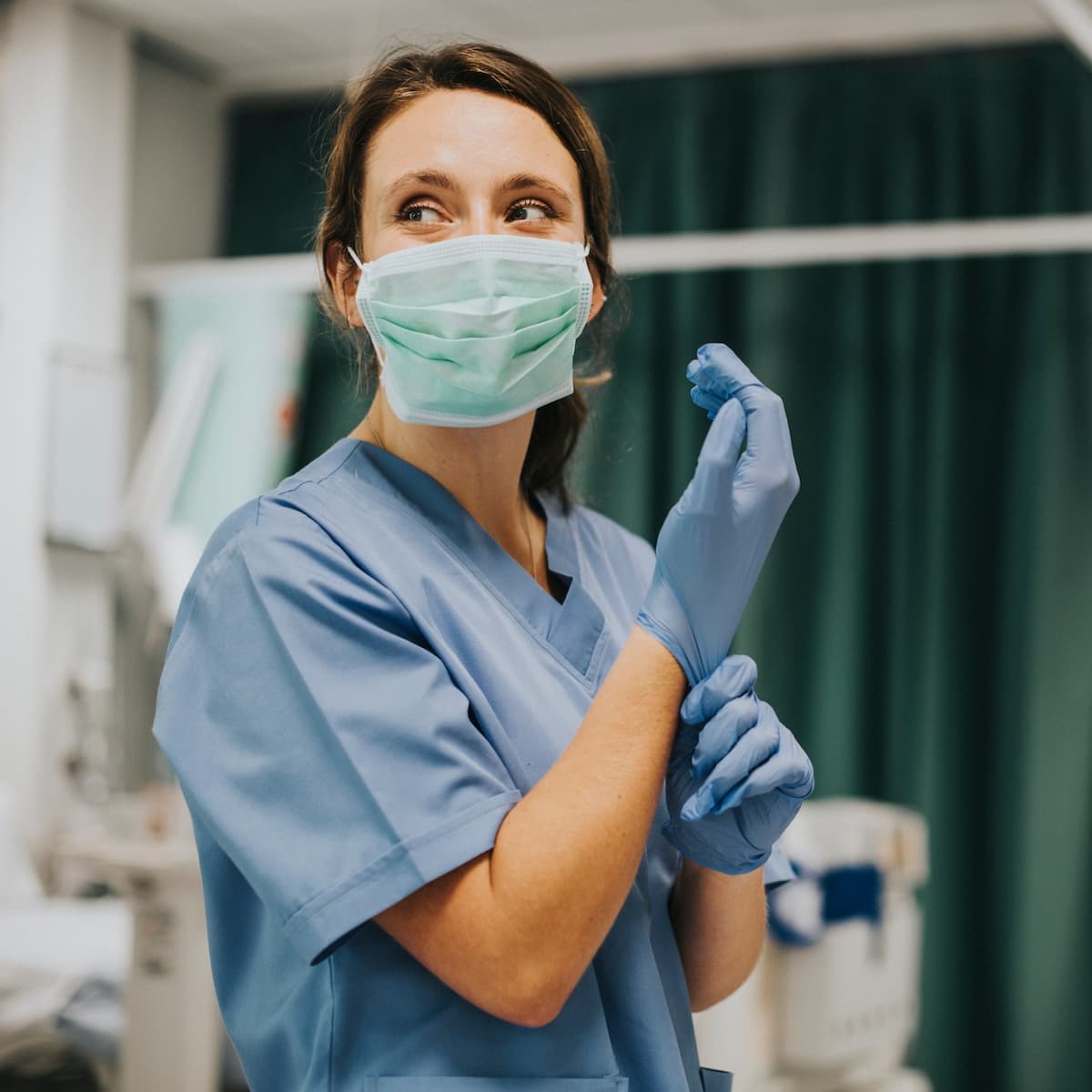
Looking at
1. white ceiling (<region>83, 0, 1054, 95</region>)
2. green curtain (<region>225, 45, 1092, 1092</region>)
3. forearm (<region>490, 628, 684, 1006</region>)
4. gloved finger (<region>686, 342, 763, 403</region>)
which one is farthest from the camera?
white ceiling (<region>83, 0, 1054, 95</region>)

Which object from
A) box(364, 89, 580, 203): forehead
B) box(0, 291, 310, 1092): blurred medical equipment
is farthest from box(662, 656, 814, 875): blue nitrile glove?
box(0, 291, 310, 1092): blurred medical equipment

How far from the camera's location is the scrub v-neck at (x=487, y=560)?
2.93 feet

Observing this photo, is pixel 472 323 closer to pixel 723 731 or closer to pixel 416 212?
pixel 416 212

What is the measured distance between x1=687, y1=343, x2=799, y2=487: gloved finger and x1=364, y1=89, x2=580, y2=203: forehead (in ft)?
0.60

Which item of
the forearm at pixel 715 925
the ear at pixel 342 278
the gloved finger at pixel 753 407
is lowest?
the forearm at pixel 715 925

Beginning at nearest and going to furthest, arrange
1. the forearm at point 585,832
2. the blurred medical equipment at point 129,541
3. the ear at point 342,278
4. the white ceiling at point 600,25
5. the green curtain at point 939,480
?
the forearm at point 585,832
the ear at point 342,278
the blurred medical equipment at point 129,541
the green curtain at point 939,480
the white ceiling at point 600,25

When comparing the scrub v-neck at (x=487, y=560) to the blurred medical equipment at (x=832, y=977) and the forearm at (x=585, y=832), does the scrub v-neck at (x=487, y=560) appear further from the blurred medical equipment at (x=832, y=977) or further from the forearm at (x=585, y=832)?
the blurred medical equipment at (x=832, y=977)

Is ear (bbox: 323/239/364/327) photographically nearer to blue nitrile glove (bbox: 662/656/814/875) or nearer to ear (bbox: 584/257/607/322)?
ear (bbox: 584/257/607/322)

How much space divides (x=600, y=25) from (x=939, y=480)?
1.45 meters

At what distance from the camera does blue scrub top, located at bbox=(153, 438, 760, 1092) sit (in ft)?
2.38

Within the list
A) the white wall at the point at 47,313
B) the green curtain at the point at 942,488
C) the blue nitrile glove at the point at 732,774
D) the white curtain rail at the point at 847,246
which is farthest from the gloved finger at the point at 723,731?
the white wall at the point at 47,313

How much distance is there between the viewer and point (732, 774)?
0.75 meters

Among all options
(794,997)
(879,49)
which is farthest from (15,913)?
(879,49)

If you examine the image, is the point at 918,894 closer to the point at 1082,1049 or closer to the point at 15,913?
the point at 1082,1049
